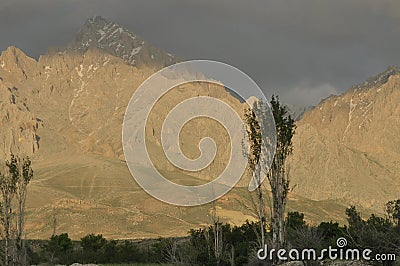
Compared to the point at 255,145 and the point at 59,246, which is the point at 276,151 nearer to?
the point at 255,145

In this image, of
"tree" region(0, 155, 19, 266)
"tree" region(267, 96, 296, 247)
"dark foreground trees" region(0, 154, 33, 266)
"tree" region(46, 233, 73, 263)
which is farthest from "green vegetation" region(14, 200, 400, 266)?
"tree" region(0, 155, 19, 266)

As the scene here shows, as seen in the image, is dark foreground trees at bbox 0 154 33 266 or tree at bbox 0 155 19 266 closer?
dark foreground trees at bbox 0 154 33 266

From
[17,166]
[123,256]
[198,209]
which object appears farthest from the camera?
[198,209]

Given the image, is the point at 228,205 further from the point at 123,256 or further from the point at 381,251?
the point at 381,251

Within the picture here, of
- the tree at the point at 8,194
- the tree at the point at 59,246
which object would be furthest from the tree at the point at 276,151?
the tree at the point at 59,246

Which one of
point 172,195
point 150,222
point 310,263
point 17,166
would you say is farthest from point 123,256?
point 172,195

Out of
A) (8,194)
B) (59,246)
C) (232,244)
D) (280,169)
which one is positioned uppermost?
(280,169)

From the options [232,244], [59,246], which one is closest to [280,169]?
[232,244]

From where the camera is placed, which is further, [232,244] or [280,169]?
[232,244]

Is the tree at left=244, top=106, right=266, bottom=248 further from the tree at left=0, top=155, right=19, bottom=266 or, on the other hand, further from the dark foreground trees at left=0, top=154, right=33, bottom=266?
the tree at left=0, top=155, right=19, bottom=266

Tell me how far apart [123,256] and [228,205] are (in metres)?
125

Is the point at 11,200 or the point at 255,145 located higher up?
the point at 255,145

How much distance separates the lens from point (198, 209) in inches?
7087

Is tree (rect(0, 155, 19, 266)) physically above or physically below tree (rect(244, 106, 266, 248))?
below
